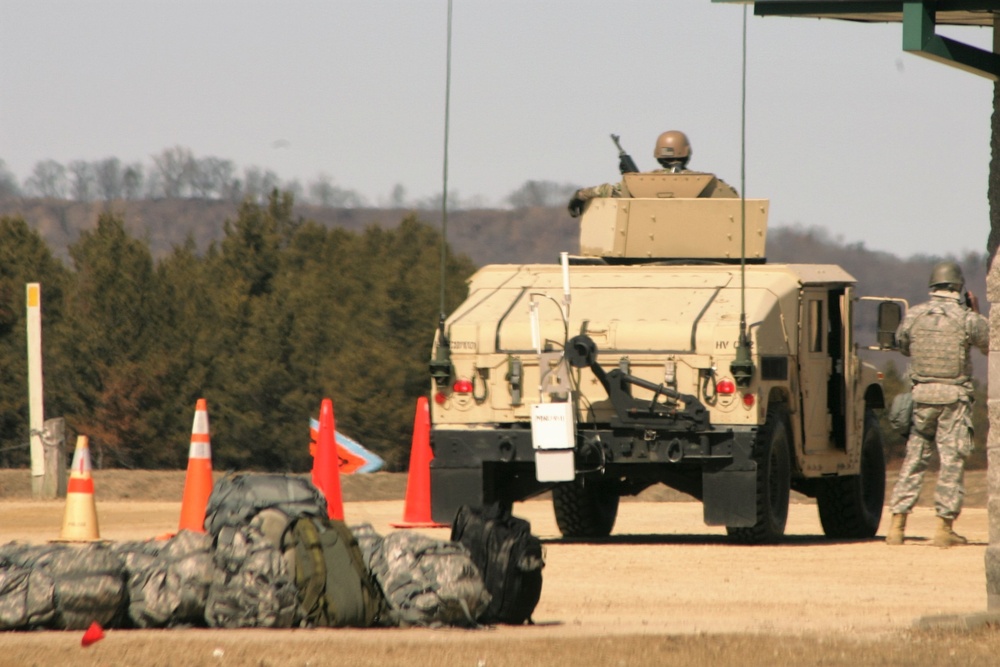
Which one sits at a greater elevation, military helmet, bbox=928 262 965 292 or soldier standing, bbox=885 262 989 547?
military helmet, bbox=928 262 965 292

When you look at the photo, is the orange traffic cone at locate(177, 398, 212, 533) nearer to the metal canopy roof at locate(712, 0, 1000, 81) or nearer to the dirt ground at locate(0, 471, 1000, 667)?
the dirt ground at locate(0, 471, 1000, 667)

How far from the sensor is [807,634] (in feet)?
29.6

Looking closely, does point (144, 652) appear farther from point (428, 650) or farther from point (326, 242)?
point (326, 242)

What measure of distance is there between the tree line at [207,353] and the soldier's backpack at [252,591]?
36156 mm

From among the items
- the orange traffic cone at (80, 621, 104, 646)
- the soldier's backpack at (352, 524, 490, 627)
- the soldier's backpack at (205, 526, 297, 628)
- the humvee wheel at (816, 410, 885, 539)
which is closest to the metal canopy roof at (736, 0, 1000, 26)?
the soldier's backpack at (352, 524, 490, 627)

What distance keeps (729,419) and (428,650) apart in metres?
6.91

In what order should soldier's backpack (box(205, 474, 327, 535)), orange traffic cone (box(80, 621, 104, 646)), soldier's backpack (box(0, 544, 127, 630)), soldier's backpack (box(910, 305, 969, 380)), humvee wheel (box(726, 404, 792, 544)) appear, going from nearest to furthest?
1. orange traffic cone (box(80, 621, 104, 646))
2. soldier's backpack (box(0, 544, 127, 630))
3. soldier's backpack (box(205, 474, 327, 535))
4. soldier's backpack (box(910, 305, 969, 380))
5. humvee wheel (box(726, 404, 792, 544))

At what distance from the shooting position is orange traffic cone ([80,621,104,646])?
818cm

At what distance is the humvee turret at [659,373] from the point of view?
14.7m

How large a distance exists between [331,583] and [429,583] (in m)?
0.43

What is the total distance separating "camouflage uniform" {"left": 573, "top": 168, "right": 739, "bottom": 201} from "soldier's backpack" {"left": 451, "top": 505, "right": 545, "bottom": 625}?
26.9ft

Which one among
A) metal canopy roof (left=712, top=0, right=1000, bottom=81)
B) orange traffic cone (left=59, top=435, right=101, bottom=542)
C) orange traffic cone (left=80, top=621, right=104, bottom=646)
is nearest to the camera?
orange traffic cone (left=80, top=621, right=104, bottom=646)

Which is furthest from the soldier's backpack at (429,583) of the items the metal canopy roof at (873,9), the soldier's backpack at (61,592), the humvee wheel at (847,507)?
the humvee wheel at (847,507)

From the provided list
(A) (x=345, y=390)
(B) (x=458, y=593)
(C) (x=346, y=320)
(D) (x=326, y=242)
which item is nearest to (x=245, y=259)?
(D) (x=326, y=242)
